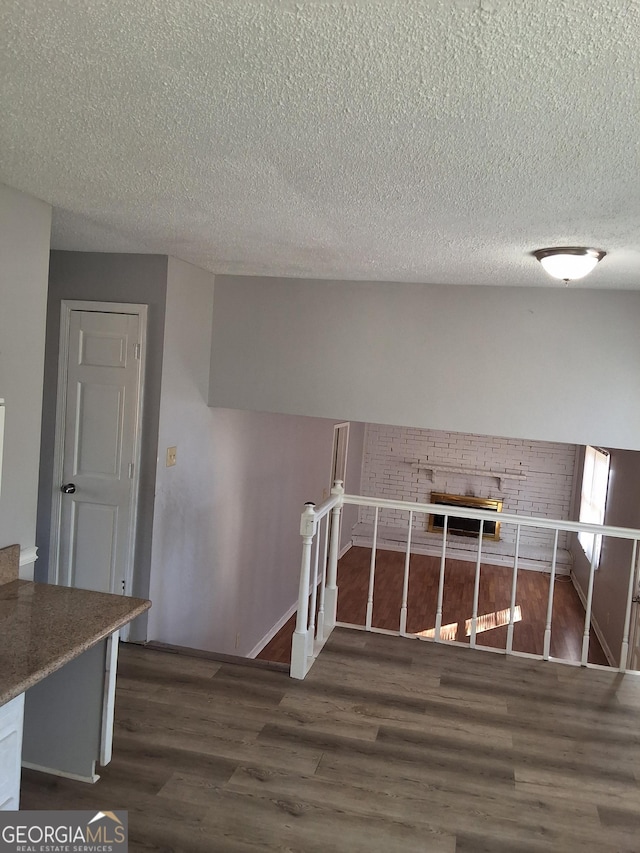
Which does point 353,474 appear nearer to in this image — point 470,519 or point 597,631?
point 470,519

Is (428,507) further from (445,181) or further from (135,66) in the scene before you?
(135,66)

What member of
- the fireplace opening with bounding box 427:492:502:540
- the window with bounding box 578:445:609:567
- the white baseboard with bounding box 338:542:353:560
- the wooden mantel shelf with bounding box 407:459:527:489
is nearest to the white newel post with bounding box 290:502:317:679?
the window with bounding box 578:445:609:567

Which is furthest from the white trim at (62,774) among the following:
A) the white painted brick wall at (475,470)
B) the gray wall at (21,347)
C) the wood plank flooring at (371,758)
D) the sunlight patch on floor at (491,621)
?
the white painted brick wall at (475,470)

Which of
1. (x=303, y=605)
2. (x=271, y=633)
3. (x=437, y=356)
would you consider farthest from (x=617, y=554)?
(x=303, y=605)

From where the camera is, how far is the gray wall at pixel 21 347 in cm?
270

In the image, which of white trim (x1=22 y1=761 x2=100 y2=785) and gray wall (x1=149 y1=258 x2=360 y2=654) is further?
gray wall (x1=149 y1=258 x2=360 y2=654)

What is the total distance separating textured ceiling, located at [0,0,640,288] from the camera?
4.28ft

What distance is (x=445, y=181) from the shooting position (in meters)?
2.18

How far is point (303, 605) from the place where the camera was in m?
3.67

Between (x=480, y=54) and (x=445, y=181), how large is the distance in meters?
0.82

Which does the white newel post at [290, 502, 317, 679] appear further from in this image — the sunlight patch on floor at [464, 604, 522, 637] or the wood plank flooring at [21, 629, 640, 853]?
the sunlight patch on floor at [464, 604, 522, 637]

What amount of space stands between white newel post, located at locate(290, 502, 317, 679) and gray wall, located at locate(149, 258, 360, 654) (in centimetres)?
103

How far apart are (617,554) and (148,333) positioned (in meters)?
4.98

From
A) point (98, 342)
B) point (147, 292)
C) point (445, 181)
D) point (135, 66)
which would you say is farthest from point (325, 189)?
point (98, 342)
